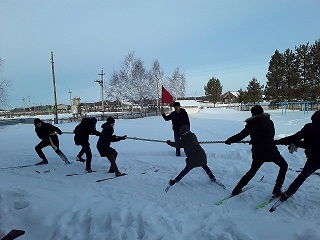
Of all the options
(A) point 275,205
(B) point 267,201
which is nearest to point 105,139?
(B) point 267,201

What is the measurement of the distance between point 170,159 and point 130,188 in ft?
10.0

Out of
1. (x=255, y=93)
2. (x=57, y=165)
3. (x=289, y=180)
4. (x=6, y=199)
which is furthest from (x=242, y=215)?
(x=255, y=93)

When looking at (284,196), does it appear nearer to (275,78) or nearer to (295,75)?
(295,75)

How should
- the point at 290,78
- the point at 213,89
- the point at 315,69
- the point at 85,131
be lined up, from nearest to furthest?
1. the point at 85,131
2. the point at 315,69
3. the point at 290,78
4. the point at 213,89

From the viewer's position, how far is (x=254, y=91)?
2105 inches

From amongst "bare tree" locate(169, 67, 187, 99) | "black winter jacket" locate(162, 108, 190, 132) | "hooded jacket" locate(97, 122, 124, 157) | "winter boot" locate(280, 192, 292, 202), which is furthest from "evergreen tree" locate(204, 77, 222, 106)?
"winter boot" locate(280, 192, 292, 202)

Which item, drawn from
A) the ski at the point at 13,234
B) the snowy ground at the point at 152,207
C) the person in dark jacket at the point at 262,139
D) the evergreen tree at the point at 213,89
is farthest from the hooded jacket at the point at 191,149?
the evergreen tree at the point at 213,89

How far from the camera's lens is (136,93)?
4094 cm

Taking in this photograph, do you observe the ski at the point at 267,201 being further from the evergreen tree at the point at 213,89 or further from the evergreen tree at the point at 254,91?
the evergreen tree at the point at 213,89

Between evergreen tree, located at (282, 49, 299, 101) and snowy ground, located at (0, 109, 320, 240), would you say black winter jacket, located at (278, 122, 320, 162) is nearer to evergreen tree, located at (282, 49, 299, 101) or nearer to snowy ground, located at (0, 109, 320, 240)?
snowy ground, located at (0, 109, 320, 240)

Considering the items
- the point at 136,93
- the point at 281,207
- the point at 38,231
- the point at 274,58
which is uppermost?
the point at 274,58

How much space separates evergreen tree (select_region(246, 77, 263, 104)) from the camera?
53312 mm

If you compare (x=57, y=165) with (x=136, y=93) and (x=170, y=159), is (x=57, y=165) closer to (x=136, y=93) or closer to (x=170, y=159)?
(x=170, y=159)

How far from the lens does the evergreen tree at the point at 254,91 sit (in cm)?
5331
